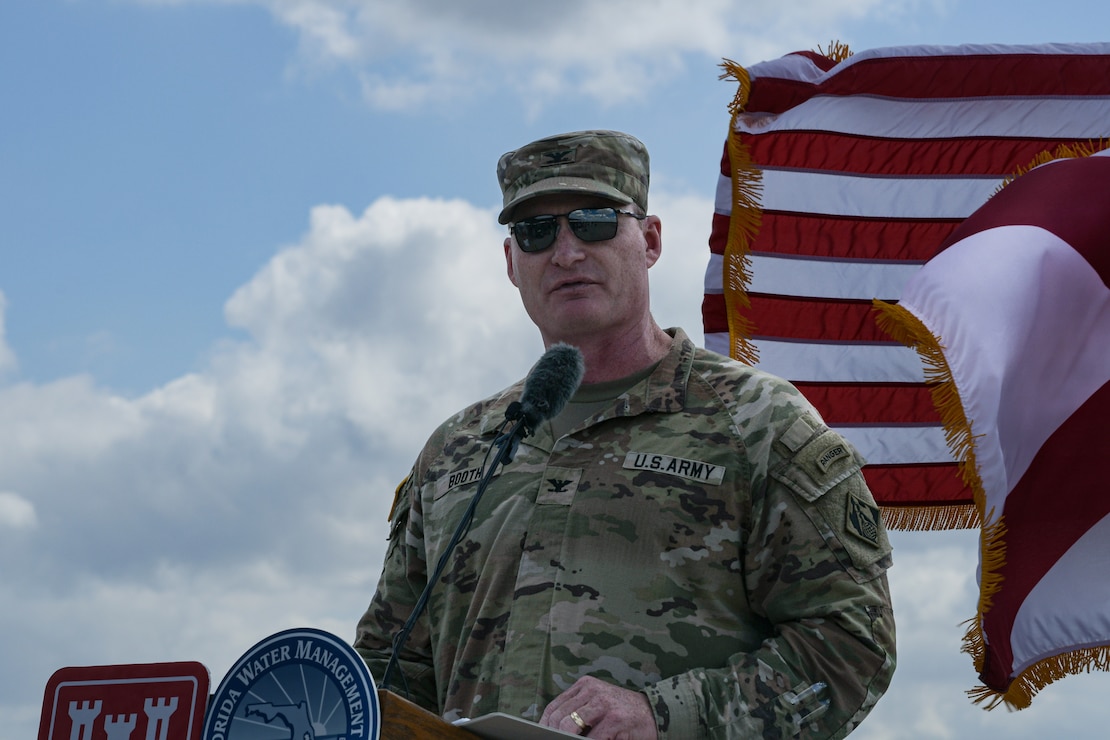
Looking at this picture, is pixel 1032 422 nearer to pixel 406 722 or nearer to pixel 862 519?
pixel 862 519

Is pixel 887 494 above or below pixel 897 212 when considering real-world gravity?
below

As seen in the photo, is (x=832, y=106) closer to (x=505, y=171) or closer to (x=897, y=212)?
(x=897, y=212)

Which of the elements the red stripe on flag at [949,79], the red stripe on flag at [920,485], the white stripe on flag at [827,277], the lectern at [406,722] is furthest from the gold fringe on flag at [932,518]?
the lectern at [406,722]

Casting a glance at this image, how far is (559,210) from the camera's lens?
10.6 ft

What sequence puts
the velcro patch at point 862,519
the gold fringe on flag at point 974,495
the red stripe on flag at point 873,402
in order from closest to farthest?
the velcro patch at point 862,519 < the gold fringe on flag at point 974,495 < the red stripe on flag at point 873,402

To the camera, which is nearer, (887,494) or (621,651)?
(621,651)

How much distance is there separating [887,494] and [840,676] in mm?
3973

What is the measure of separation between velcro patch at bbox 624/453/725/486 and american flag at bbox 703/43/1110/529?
3739mm

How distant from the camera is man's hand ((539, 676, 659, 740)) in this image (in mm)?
2342

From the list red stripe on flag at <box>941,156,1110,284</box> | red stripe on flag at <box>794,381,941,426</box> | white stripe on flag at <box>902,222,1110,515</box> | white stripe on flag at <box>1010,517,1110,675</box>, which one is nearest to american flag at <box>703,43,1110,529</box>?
red stripe on flag at <box>794,381,941,426</box>

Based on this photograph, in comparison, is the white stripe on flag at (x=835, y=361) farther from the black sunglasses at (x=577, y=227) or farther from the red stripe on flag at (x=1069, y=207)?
the black sunglasses at (x=577, y=227)

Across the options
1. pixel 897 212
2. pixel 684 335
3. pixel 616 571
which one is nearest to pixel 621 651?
pixel 616 571

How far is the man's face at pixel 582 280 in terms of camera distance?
10.3 ft

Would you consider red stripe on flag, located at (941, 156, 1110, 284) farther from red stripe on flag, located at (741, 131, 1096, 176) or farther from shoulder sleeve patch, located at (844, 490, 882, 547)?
shoulder sleeve patch, located at (844, 490, 882, 547)
